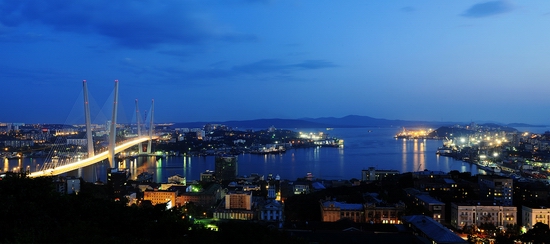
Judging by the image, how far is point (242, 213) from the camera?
5.72 m

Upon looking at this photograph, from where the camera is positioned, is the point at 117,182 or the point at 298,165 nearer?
the point at 117,182

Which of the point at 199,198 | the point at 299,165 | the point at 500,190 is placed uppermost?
the point at 500,190

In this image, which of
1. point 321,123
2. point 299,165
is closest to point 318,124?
point 321,123

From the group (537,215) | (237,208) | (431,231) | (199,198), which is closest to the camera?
(431,231)

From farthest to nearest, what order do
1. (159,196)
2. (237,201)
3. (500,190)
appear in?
(159,196), (500,190), (237,201)

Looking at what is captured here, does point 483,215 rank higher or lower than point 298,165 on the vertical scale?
higher

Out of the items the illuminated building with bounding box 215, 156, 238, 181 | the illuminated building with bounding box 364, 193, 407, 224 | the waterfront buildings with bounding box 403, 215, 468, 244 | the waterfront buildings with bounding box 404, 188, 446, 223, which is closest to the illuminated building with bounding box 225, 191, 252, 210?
the illuminated building with bounding box 364, 193, 407, 224

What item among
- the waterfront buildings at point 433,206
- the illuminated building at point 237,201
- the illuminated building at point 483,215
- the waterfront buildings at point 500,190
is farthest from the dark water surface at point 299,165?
the illuminated building at point 483,215

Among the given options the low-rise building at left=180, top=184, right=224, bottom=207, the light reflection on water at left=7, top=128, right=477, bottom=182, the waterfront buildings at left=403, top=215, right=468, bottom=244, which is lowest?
the light reflection on water at left=7, top=128, right=477, bottom=182

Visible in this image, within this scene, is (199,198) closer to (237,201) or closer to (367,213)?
(237,201)

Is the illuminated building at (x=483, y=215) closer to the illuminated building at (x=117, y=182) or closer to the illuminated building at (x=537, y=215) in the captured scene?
the illuminated building at (x=537, y=215)

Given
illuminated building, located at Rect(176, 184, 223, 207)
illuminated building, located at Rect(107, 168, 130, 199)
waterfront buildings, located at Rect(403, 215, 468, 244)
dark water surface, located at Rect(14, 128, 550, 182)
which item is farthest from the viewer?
dark water surface, located at Rect(14, 128, 550, 182)

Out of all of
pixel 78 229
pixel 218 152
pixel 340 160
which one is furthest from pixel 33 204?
pixel 218 152

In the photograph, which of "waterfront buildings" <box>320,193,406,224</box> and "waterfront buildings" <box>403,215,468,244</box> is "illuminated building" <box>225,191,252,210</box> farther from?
"waterfront buildings" <box>403,215,468,244</box>
